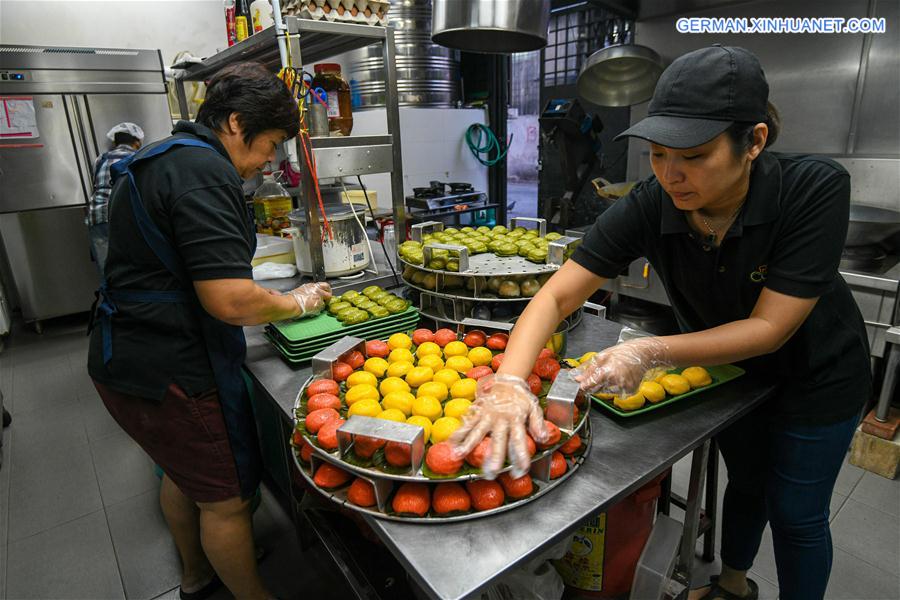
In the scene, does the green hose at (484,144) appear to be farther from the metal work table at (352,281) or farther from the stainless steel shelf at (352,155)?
the stainless steel shelf at (352,155)

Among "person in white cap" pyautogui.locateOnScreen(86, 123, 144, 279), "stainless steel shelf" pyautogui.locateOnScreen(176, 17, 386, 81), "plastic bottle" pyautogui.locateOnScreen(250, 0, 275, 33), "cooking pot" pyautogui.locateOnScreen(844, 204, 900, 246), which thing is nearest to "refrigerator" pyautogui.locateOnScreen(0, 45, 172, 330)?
"person in white cap" pyautogui.locateOnScreen(86, 123, 144, 279)

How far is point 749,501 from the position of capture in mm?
1574

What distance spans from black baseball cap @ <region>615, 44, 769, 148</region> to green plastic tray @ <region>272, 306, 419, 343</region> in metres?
0.90

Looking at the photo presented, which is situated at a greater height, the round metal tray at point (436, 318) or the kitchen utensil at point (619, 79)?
the kitchen utensil at point (619, 79)

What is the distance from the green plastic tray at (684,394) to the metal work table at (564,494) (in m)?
0.03

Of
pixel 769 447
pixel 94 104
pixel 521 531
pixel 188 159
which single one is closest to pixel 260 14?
pixel 188 159

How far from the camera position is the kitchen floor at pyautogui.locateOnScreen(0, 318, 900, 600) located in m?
1.92

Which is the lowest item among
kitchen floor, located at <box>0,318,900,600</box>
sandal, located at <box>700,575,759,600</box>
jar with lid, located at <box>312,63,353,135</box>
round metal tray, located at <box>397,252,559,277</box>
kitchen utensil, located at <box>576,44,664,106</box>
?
kitchen floor, located at <box>0,318,900,600</box>

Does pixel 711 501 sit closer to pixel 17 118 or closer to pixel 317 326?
pixel 317 326

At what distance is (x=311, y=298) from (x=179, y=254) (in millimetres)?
406

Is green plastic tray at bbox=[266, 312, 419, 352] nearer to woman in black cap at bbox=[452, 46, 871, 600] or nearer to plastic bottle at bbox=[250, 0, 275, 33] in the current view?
woman in black cap at bbox=[452, 46, 871, 600]

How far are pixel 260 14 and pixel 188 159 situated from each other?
1144 millimetres

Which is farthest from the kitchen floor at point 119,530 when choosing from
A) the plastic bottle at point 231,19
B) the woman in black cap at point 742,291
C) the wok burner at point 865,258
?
the plastic bottle at point 231,19

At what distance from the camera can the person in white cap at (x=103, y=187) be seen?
3.62 m
